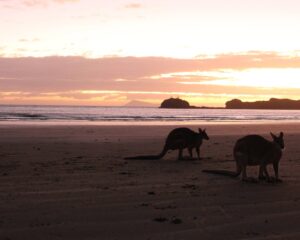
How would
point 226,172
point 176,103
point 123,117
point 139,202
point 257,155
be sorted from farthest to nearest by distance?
point 176,103 → point 123,117 → point 226,172 → point 257,155 → point 139,202

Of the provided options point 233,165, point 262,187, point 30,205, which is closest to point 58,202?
point 30,205

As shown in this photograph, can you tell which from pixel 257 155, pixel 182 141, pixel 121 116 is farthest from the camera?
pixel 121 116

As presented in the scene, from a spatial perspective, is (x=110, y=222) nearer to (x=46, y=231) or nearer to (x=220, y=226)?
(x=46, y=231)

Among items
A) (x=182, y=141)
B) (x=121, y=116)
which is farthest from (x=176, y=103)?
(x=182, y=141)

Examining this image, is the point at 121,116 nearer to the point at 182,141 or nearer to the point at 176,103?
the point at 182,141

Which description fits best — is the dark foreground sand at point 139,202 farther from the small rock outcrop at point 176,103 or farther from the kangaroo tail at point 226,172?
the small rock outcrop at point 176,103

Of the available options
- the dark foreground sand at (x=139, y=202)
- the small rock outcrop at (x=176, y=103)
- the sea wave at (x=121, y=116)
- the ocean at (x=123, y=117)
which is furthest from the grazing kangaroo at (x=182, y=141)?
the small rock outcrop at (x=176, y=103)

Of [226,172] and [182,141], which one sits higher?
[182,141]

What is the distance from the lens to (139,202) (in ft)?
21.1

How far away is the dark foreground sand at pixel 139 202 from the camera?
5.14m

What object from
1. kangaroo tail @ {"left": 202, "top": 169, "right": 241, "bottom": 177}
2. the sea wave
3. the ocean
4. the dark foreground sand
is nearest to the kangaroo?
kangaroo tail @ {"left": 202, "top": 169, "right": 241, "bottom": 177}

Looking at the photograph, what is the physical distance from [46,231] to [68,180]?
9.90 ft

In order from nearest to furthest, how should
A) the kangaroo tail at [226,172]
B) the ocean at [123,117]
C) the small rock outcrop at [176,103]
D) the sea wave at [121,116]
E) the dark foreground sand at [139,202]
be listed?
1. the dark foreground sand at [139,202]
2. the kangaroo tail at [226,172]
3. the ocean at [123,117]
4. the sea wave at [121,116]
5. the small rock outcrop at [176,103]

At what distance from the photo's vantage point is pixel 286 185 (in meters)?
7.97
